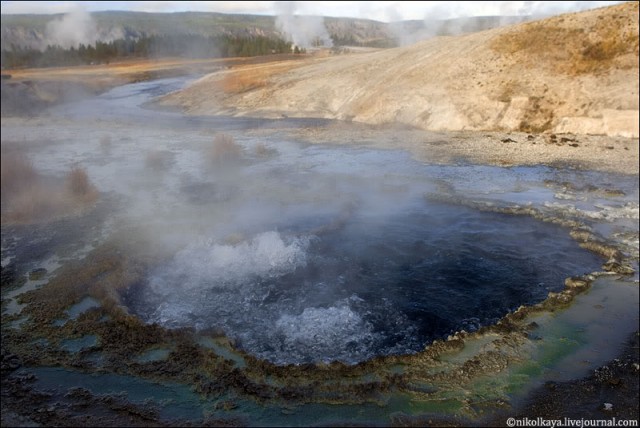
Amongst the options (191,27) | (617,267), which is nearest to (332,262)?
(617,267)

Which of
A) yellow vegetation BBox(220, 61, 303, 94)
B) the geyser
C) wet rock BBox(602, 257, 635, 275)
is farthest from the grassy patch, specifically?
yellow vegetation BBox(220, 61, 303, 94)

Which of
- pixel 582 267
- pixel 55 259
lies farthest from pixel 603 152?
pixel 55 259

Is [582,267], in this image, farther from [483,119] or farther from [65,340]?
[483,119]

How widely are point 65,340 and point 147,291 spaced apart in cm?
131

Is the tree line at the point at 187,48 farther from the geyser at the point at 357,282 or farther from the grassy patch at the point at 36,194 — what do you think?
the geyser at the point at 357,282

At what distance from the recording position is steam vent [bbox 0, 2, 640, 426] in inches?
180

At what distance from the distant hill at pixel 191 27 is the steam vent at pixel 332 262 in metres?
0.15

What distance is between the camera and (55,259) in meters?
7.52

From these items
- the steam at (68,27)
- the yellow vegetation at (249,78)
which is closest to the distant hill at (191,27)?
the steam at (68,27)

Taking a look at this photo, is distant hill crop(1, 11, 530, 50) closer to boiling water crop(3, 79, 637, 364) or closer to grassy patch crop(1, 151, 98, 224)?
boiling water crop(3, 79, 637, 364)

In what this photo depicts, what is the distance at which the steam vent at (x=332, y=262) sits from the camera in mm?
4578

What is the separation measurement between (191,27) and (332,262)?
103733 mm

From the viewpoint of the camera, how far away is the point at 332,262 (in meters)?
7.35

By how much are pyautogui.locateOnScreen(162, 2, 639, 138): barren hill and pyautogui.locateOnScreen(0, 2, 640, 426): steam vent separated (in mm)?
121
